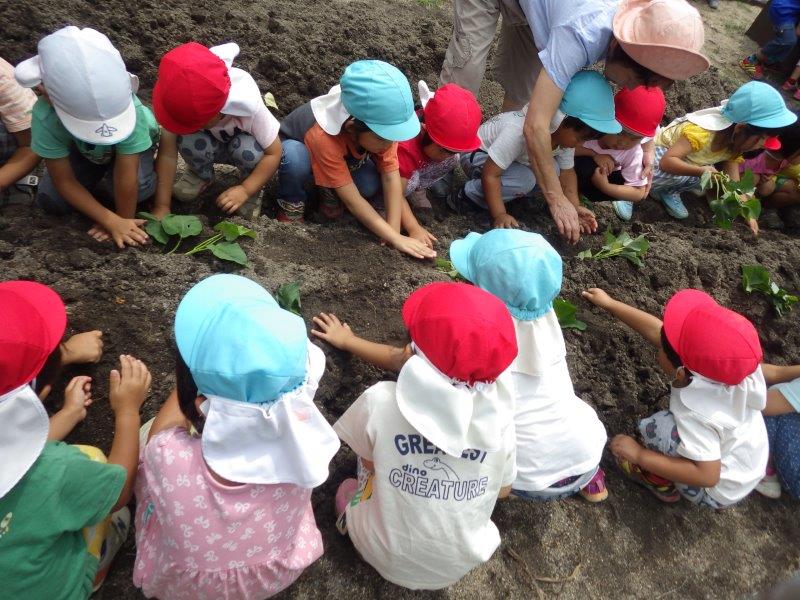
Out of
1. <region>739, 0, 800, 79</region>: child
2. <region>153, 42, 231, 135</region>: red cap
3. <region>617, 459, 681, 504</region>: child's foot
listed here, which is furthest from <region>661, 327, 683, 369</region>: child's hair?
<region>739, 0, 800, 79</region>: child

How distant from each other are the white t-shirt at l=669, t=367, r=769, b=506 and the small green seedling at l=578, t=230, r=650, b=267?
47.2 inches

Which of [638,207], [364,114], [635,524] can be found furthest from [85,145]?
[638,207]

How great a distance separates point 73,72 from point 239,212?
3.39ft

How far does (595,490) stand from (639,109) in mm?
2052

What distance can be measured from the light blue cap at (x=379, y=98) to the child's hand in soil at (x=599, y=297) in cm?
121

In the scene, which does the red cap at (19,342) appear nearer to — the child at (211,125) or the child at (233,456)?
the child at (233,456)

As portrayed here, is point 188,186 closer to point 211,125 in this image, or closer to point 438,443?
point 211,125

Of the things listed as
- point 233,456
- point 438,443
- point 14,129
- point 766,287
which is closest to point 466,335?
point 438,443

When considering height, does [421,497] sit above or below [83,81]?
below

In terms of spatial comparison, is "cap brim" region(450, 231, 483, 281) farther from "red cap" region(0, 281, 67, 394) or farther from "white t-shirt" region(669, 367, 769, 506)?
"red cap" region(0, 281, 67, 394)

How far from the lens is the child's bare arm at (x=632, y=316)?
262 cm

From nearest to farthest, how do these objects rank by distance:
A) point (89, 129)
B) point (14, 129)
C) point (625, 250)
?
point (89, 129) < point (14, 129) < point (625, 250)

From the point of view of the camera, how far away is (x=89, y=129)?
2.10 meters

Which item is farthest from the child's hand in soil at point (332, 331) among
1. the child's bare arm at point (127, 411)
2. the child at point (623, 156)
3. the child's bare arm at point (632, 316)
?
the child at point (623, 156)
